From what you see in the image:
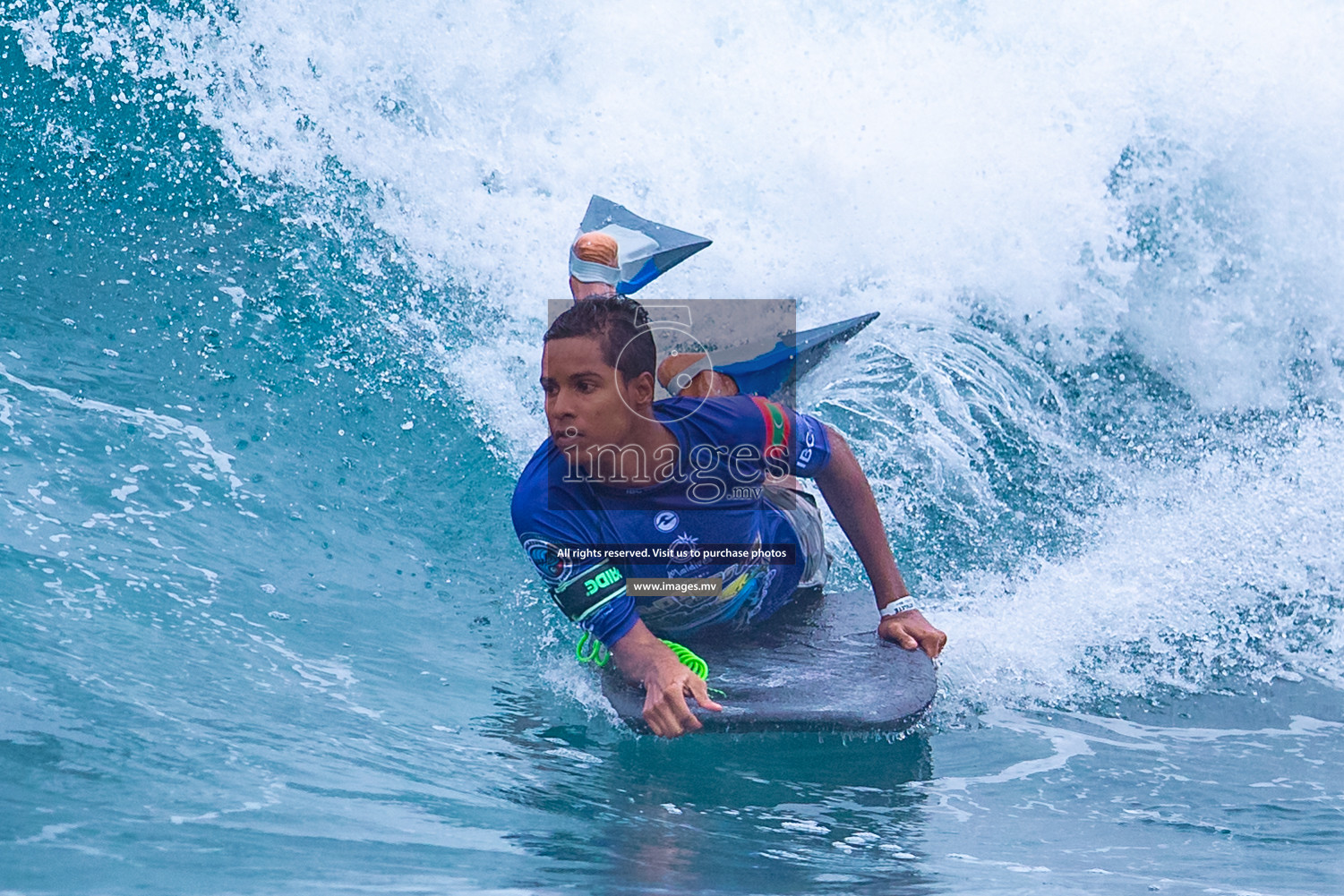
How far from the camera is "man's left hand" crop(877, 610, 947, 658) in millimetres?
3082

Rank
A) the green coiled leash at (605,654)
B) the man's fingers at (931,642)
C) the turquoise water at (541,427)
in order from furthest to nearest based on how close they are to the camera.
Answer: the man's fingers at (931,642) → the green coiled leash at (605,654) → the turquoise water at (541,427)

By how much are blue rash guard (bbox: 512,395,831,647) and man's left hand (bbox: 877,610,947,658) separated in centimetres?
32

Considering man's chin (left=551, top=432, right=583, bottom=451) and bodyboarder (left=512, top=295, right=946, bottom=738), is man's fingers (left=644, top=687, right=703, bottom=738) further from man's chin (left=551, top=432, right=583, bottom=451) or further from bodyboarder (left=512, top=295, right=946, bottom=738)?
man's chin (left=551, top=432, right=583, bottom=451)

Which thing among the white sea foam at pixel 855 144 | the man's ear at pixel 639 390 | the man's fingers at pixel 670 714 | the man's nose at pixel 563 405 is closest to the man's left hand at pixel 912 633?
the man's fingers at pixel 670 714

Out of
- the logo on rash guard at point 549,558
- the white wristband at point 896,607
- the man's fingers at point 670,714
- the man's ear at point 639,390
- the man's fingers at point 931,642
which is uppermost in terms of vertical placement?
the man's ear at point 639,390

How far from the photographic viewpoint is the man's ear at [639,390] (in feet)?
8.67

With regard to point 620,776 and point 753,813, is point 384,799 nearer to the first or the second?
point 620,776

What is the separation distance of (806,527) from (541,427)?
1690 mm

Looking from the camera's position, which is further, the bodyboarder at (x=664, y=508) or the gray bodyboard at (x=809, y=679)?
the gray bodyboard at (x=809, y=679)

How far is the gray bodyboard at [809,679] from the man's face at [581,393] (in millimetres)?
653

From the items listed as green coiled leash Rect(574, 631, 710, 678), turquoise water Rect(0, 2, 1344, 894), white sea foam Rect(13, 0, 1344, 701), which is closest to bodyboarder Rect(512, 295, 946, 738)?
green coiled leash Rect(574, 631, 710, 678)

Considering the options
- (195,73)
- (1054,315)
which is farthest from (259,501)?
(1054,315)

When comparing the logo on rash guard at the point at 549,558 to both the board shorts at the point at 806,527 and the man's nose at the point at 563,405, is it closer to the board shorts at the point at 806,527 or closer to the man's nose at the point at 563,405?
the man's nose at the point at 563,405

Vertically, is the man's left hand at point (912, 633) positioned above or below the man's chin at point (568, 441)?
below
